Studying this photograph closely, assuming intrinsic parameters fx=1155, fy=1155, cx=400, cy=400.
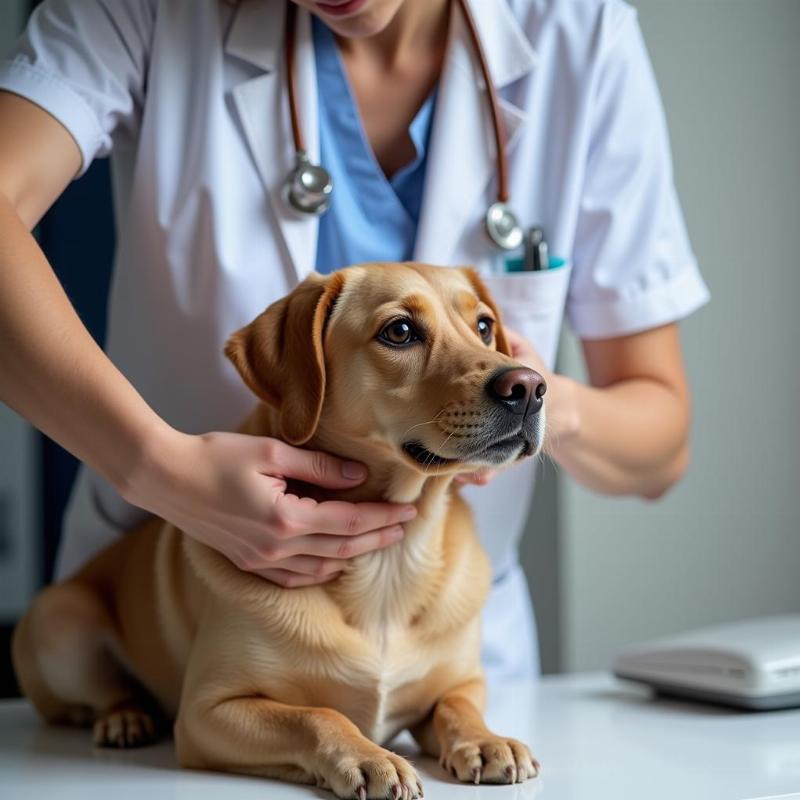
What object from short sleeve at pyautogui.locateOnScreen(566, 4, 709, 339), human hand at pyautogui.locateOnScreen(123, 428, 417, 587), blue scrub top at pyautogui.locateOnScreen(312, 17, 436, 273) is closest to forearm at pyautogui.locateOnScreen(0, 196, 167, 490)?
human hand at pyautogui.locateOnScreen(123, 428, 417, 587)

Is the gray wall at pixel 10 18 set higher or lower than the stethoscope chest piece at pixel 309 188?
higher

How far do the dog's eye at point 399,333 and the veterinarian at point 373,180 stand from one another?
17cm

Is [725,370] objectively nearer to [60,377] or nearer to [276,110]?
[276,110]

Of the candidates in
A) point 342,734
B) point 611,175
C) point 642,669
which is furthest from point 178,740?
point 611,175

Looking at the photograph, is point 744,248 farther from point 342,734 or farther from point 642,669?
point 342,734

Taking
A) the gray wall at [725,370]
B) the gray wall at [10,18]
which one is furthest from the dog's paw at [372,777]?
the gray wall at [10,18]

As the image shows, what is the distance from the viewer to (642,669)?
131cm

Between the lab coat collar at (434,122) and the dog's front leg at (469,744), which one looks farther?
the lab coat collar at (434,122)

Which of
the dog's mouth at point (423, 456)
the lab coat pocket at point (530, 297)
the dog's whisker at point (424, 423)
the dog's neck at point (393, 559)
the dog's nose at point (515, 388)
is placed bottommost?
the dog's neck at point (393, 559)

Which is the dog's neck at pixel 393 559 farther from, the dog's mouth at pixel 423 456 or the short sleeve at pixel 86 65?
the short sleeve at pixel 86 65

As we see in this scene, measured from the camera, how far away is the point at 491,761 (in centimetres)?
94

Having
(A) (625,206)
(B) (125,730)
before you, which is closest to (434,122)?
(A) (625,206)

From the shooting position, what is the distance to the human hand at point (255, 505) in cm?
96

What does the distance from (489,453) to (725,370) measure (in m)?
1.26
